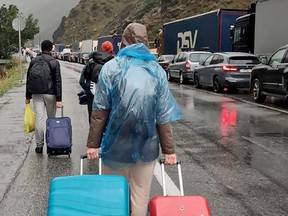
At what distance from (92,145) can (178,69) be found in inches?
835

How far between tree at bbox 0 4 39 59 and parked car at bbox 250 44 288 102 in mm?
35051

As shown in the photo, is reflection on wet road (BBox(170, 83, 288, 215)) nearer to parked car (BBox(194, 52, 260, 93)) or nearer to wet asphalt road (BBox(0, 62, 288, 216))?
wet asphalt road (BBox(0, 62, 288, 216))

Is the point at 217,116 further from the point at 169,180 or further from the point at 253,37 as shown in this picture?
the point at 253,37

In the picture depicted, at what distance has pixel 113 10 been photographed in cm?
14912

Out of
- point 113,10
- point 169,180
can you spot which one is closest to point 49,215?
point 169,180

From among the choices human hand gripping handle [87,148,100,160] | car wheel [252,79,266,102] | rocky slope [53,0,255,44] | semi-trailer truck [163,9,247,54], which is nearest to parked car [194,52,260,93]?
car wheel [252,79,266,102]

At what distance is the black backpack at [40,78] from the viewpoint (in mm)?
7223

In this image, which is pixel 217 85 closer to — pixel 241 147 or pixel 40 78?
pixel 241 147

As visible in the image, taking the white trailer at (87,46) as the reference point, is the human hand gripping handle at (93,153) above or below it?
below

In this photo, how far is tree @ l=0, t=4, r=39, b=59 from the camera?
4656 centimetres

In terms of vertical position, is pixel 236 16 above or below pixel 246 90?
above

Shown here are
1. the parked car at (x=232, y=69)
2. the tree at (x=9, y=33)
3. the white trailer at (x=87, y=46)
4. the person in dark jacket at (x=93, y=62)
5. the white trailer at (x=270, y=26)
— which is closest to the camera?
the person in dark jacket at (x=93, y=62)

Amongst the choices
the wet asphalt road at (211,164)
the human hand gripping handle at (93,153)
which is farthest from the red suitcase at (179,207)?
the wet asphalt road at (211,164)

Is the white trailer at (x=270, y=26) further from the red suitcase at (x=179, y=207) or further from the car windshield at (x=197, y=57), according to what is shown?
the red suitcase at (x=179, y=207)
